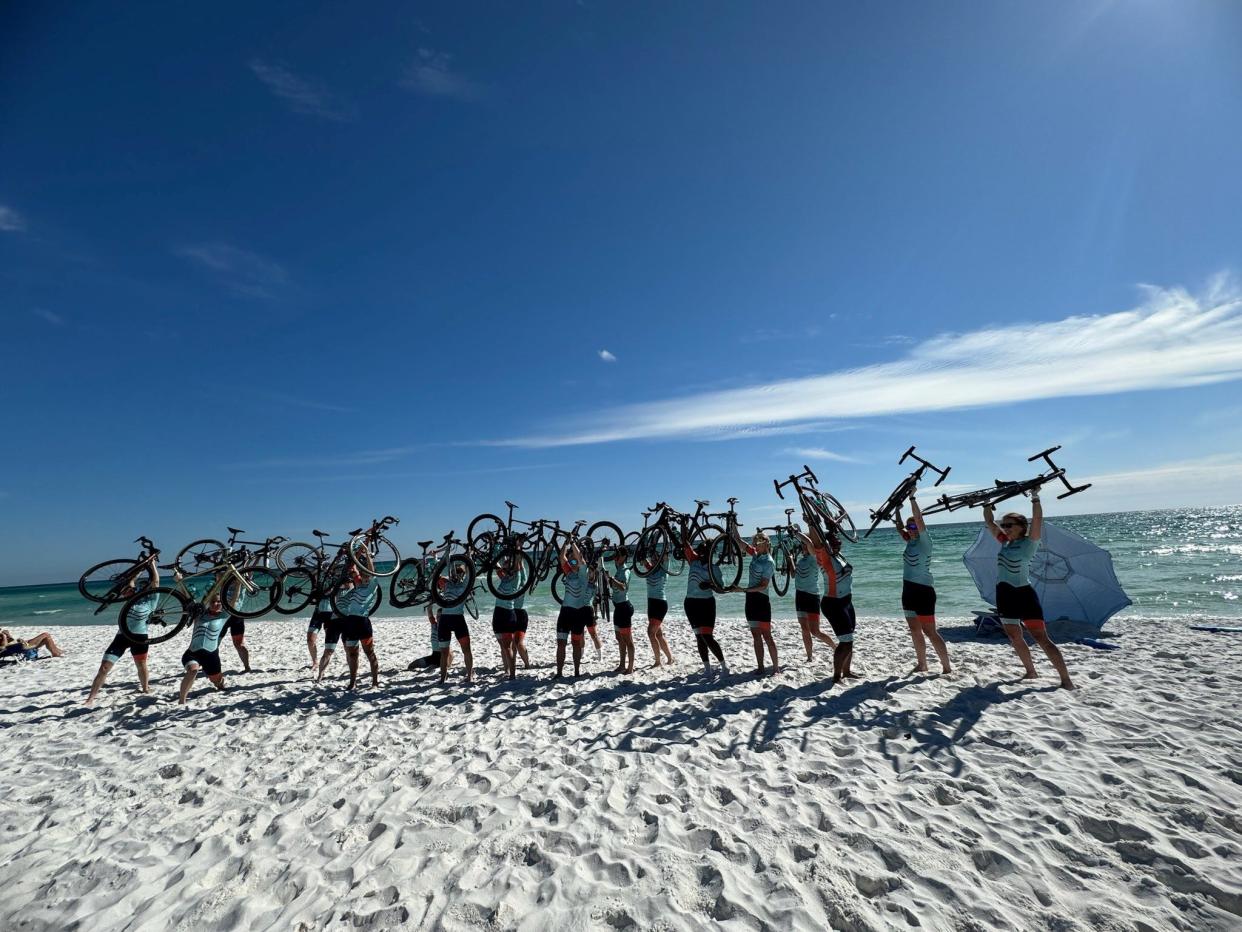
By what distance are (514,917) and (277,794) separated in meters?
3.15

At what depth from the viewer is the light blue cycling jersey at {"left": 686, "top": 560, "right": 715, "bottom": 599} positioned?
8.76m

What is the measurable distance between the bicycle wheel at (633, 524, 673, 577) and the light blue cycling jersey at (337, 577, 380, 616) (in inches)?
187

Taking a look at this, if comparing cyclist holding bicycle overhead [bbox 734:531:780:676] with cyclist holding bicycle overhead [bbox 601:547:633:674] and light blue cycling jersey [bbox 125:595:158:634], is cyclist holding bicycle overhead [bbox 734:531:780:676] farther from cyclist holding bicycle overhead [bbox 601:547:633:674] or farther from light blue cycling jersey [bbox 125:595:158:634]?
light blue cycling jersey [bbox 125:595:158:634]

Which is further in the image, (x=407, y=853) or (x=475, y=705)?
(x=475, y=705)

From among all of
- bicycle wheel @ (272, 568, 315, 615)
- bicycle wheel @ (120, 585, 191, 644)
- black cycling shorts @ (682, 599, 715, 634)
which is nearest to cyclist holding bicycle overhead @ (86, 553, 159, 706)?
bicycle wheel @ (120, 585, 191, 644)

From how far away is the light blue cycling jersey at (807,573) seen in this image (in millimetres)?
8555

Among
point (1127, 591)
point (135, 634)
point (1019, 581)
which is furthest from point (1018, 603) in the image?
point (1127, 591)

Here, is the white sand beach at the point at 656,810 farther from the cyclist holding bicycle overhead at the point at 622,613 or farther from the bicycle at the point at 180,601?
the cyclist holding bicycle overhead at the point at 622,613

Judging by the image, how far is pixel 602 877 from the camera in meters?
3.48

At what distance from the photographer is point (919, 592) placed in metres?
7.93

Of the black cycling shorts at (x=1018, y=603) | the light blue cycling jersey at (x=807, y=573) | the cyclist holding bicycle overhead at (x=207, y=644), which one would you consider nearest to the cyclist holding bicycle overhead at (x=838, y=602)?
the light blue cycling jersey at (x=807, y=573)

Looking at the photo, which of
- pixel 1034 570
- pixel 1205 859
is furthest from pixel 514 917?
→ pixel 1034 570

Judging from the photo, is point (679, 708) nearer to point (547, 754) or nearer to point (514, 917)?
point (547, 754)

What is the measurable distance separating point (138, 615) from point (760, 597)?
9.90 m
